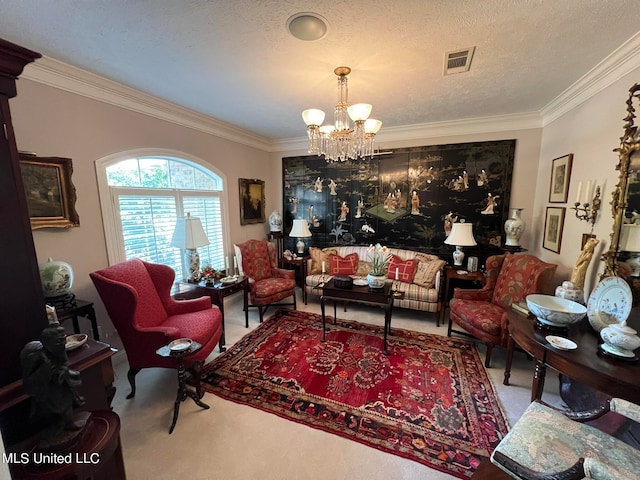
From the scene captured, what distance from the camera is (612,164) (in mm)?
2111

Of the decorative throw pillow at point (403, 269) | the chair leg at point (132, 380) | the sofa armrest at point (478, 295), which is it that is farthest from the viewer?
the decorative throw pillow at point (403, 269)

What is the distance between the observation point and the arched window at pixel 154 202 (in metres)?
2.62

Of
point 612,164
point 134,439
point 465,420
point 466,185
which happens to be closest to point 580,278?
point 612,164

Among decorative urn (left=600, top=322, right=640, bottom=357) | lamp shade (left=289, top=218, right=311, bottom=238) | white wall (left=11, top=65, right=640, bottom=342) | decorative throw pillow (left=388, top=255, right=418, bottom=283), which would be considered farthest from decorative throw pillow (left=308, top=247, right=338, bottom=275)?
decorative urn (left=600, top=322, right=640, bottom=357)

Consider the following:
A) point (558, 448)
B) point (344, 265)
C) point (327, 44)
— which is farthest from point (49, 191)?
point (558, 448)

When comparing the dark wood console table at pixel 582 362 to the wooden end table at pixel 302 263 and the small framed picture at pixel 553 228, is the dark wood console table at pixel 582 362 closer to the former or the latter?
the small framed picture at pixel 553 228

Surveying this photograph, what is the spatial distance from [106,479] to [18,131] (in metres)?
2.47

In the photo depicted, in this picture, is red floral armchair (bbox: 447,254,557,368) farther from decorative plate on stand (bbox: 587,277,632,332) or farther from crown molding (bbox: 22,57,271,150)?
crown molding (bbox: 22,57,271,150)

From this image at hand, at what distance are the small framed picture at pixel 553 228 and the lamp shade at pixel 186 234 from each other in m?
4.09

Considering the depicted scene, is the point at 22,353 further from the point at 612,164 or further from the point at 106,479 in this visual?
the point at 612,164

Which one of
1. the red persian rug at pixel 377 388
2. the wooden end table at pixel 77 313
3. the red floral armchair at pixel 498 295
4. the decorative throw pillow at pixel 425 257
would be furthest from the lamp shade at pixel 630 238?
the wooden end table at pixel 77 313

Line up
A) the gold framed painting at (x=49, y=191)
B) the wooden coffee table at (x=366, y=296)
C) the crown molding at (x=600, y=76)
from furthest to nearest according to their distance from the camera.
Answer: the wooden coffee table at (x=366, y=296)
the gold framed painting at (x=49, y=191)
the crown molding at (x=600, y=76)

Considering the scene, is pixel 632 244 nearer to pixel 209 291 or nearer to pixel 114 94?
pixel 209 291

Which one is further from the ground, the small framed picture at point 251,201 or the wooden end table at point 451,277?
the small framed picture at point 251,201
